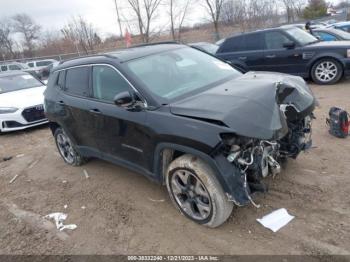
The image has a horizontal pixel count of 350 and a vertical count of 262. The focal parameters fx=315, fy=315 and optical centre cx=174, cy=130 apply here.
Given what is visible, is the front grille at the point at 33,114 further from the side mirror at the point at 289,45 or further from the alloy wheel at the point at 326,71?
the alloy wheel at the point at 326,71

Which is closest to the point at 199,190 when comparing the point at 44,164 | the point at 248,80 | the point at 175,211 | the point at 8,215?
the point at 175,211

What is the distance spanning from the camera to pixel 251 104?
9.69 ft

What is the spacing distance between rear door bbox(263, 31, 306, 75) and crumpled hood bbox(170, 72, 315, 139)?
5.35 meters

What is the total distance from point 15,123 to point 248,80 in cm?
635

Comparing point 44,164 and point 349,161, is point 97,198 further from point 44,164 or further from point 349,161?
point 349,161

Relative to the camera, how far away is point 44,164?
584 centimetres

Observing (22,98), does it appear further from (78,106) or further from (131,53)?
(131,53)

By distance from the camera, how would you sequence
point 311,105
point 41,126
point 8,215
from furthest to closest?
point 41,126 < point 8,215 < point 311,105

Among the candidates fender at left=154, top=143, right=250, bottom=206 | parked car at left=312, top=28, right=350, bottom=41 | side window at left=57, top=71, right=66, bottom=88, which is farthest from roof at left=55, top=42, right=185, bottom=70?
parked car at left=312, top=28, right=350, bottom=41

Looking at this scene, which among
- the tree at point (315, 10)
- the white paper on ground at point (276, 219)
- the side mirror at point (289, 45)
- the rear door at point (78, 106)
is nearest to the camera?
the white paper on ground at point (276, 219)

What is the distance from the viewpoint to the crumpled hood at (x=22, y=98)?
7.90m

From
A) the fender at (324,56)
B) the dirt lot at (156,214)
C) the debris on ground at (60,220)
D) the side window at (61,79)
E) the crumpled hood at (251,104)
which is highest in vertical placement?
the side window at (61,79)

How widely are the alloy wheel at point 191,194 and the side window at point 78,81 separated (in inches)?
73.7

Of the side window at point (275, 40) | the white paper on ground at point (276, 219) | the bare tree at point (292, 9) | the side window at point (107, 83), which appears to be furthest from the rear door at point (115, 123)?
the bare tree at point (292, 9)
